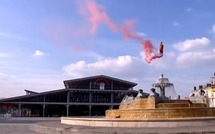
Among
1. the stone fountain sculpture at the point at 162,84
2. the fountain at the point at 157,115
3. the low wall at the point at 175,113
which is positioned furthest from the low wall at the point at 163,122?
the stone fountain sculpture at the point at 162,84

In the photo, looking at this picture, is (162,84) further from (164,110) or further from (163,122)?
(163,122)

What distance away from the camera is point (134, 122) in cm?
1520

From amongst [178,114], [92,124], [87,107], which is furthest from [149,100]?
[87,107]

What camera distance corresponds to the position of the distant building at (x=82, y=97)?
65.8 meters

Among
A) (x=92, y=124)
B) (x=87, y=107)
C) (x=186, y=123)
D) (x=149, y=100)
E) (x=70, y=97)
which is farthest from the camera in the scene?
(x=87, y=107)

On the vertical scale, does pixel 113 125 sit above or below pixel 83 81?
below

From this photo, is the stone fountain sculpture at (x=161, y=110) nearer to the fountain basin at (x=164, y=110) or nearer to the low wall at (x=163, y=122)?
the fountain basin at (x=164, y=110)

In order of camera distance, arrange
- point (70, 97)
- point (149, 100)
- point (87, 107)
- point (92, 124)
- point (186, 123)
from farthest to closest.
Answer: point (87, 107) → point (70, 97) → point (149, 100) → point (92, 124) → point (186, 123)

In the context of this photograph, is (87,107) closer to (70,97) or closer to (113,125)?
(70,97)

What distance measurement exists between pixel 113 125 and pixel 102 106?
183ft

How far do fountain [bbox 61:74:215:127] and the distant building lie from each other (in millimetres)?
44889

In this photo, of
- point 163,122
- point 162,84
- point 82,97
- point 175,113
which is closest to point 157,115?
point 175,113

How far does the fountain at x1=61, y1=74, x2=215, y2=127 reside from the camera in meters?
14.9

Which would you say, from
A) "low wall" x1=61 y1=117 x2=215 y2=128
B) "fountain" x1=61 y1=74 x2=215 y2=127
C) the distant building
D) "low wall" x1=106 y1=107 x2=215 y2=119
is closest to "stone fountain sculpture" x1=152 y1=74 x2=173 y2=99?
"fountain" x1=61 y1=74 x2=215 y2=127
